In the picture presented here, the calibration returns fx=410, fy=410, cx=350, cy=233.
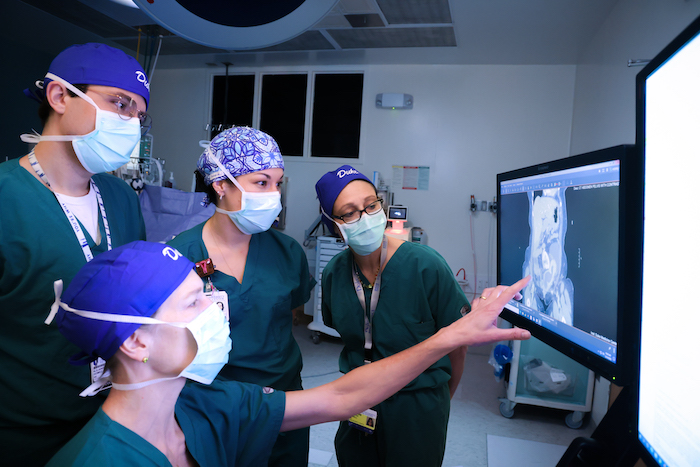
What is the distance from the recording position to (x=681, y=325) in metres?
0.51

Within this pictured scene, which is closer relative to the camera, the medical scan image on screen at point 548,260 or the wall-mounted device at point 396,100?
the medical scan image on screen at point 548,260

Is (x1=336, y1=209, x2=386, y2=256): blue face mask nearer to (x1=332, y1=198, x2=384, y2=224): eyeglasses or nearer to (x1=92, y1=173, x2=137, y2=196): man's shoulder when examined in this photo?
(x1=332, y1=198, x2=384, y2=224): eyeglasses

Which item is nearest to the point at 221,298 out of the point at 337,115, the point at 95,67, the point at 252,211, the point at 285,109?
the point at 252,211

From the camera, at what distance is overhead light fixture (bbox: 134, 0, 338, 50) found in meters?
0.82

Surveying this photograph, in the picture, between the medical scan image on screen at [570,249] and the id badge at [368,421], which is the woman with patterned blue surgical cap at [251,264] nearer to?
the id badge at [368,421]

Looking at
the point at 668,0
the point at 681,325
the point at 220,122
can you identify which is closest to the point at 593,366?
the point at 681,325

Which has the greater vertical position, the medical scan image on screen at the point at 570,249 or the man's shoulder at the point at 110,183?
the man's shoulder at the point at 110,183

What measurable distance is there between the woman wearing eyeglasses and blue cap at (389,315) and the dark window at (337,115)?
10.3ft

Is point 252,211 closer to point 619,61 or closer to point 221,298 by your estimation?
point 221,298

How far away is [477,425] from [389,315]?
180 centimetres

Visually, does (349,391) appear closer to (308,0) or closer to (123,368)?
(123,368)

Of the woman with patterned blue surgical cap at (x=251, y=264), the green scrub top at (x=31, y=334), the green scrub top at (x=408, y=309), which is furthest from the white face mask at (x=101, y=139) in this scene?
the green scrub top at (x=408, y=309)

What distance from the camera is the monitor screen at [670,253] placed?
19.4 inches

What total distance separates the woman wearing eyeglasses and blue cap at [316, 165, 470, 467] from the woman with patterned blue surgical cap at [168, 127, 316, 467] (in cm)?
19
